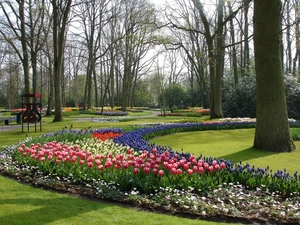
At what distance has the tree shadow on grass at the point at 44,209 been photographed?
3969 millimetres

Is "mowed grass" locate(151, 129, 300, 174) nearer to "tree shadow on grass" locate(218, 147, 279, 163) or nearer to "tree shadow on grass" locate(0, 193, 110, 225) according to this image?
"tree shadow on grass" locate(218, 147, 279, 163)

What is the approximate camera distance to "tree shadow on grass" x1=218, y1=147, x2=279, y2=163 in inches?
309

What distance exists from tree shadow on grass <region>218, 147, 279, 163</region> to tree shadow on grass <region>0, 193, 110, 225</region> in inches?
171

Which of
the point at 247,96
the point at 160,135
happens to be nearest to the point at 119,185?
the point at 160,135

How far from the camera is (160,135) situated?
12984 mm

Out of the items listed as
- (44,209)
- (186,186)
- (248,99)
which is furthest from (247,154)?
(248,99)

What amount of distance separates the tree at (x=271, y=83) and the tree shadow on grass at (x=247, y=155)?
33 cm

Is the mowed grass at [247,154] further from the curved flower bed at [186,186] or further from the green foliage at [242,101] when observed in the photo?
the green foliage at [242,101]

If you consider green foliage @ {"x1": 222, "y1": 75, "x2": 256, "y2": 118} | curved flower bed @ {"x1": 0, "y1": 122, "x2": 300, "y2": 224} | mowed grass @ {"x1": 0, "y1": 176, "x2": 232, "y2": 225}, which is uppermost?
green foliage @ {"x1": 222, "y1": 75, "x2": 256, "y2": 118}

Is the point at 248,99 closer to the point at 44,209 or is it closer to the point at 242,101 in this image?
the point at 242,101

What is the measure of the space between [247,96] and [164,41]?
8.13 metres

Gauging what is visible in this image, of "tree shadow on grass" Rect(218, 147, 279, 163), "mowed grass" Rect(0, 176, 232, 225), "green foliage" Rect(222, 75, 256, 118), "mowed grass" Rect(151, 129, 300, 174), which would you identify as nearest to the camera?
"mowed grass" Rect(0, 176, 232, 225)

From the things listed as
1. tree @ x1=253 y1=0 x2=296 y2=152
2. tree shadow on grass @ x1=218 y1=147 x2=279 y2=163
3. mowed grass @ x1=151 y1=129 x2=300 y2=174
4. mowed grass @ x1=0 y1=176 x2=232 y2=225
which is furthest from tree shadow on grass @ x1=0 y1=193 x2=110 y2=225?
tree @ x1=253 y1=0 x2=296 y2=152

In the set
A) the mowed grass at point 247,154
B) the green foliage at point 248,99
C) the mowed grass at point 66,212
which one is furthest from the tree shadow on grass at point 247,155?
the green foliage at point 248,99
